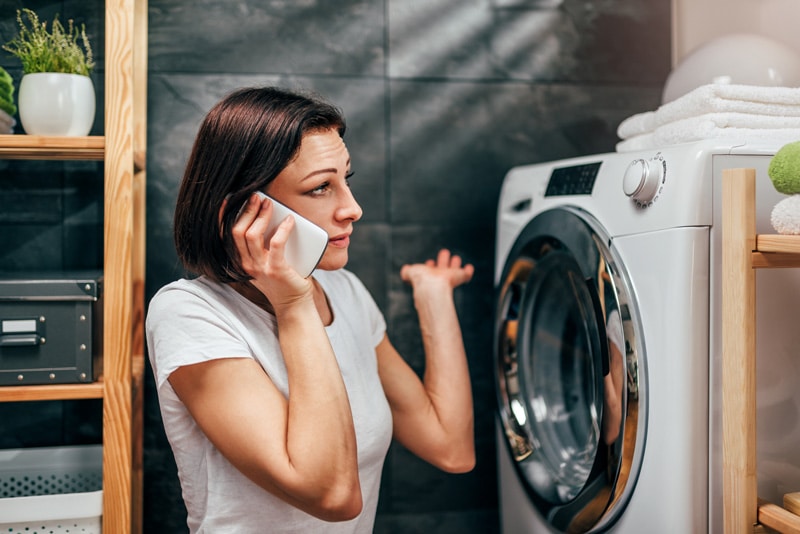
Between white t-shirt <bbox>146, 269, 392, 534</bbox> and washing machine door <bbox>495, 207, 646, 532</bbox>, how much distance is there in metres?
0.37

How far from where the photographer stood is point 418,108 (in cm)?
182

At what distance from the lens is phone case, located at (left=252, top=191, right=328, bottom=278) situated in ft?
3.61

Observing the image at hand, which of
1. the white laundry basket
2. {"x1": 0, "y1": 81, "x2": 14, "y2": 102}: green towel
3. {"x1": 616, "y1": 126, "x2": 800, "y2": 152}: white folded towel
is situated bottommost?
the white laundry basket

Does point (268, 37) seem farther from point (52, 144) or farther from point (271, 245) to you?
point (271, 245)

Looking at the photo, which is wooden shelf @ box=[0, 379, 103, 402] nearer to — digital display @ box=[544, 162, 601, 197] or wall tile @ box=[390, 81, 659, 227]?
wall tile @ box=[390, 81, 659, 227]

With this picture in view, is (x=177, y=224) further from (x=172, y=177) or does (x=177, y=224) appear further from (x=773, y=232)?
(x=773, y=232)

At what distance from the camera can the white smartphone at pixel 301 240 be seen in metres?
1.10

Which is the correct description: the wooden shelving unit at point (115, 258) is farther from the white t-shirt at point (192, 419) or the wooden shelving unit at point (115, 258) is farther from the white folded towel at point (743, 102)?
the white folded towel at point (743, 102)

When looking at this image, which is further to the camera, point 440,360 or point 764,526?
point 440,360

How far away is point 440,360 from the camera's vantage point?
1.41 metres

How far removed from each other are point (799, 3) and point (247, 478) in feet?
5.10

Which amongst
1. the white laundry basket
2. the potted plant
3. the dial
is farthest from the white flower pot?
the dial

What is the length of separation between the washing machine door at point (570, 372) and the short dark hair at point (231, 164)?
53 centimetres

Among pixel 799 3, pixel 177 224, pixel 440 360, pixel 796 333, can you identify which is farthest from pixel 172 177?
pixel 799 3
